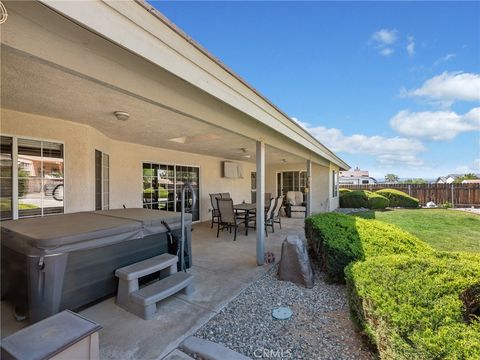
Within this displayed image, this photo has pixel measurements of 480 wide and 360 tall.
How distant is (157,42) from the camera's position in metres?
1.87

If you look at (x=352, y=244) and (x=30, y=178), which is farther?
(x=30, y=178)

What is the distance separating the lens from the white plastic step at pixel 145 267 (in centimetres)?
274

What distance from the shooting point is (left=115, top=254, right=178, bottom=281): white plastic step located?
2.74 metres

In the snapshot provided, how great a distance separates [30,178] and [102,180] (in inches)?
56.0

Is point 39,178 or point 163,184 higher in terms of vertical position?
point 39,178

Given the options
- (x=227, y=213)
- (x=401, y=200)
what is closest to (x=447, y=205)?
(x=401, y=200)

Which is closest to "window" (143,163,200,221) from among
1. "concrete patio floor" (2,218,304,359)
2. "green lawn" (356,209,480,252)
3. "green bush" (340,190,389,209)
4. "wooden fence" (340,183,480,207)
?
"concrete patio floor" (2,218,304,359)

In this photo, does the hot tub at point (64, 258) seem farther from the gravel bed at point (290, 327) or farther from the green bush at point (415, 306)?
the green bush at point (415, 306)

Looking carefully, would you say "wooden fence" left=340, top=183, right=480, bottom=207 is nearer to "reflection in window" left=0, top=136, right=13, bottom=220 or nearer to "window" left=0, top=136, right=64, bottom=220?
"window" left=0, top=136, right=64, bottom=220

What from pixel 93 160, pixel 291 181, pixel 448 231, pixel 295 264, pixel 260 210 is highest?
pixel 93 160

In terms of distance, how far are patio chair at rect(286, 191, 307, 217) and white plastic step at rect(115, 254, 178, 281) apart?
7780mm

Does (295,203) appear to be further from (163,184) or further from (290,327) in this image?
(290,327)

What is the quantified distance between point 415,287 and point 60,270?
11.1 feet

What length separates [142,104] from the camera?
330 centimetres
